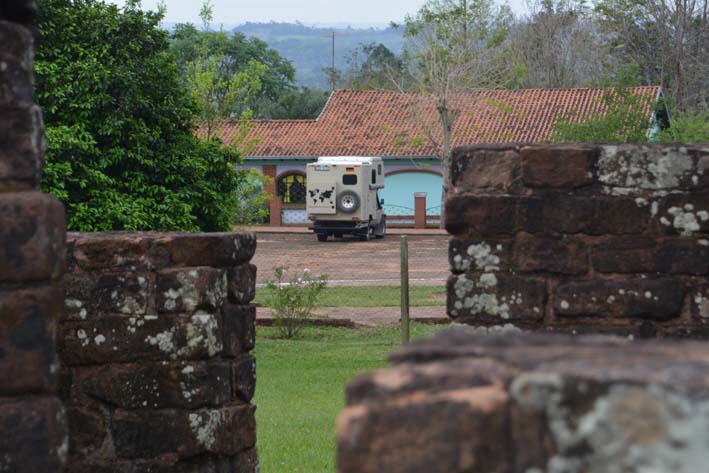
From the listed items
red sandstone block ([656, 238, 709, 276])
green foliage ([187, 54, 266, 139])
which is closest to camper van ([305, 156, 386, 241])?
green foliage ([187, 54, 266, 139])

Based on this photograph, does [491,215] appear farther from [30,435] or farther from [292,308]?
[292,308]

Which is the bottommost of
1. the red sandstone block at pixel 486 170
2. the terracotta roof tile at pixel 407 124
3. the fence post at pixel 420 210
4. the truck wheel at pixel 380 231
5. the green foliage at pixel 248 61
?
the truck wheel at pixel 380 231

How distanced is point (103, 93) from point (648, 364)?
1224 centimetres

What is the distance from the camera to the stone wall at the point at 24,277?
10.9ft

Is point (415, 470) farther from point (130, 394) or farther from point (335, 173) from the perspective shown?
point (335, 173)

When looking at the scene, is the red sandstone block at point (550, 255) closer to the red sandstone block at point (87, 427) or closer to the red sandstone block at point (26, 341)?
the red sandstone block at point (87, 427)

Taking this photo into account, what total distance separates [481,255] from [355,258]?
26.1m

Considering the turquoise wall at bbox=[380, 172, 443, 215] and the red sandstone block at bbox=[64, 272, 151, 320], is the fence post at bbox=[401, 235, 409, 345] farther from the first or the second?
the turquoise wall at bbox=[380, 172, 443, 215]

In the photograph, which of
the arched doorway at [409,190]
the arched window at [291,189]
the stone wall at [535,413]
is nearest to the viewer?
the stone wall at [535,413]

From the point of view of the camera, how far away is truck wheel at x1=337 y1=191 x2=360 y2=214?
37.8 m

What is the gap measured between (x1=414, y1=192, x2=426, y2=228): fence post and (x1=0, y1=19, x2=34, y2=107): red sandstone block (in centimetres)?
4051

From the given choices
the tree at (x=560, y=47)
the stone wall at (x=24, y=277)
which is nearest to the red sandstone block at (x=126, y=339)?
the stone wall at (x=24, y=277)

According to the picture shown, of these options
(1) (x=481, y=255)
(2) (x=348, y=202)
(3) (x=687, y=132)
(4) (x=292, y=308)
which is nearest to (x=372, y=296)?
(4) (x=292, y=308)

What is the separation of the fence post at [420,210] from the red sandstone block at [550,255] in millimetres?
38432
